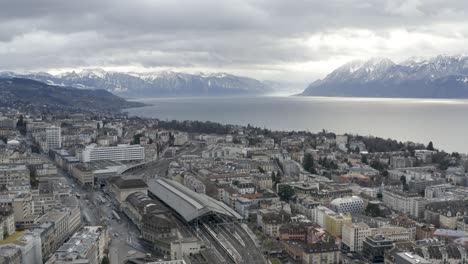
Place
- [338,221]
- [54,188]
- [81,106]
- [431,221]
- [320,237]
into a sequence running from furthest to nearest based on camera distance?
[81,106]
[54,188]
[431,221]
[338,221]
[320,237]

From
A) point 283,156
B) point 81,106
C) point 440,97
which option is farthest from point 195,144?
point 440,97

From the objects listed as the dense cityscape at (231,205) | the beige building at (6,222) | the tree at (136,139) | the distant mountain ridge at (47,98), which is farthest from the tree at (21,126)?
the beige building at (6,222)

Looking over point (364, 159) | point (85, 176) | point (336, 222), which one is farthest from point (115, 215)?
point (364, 159)

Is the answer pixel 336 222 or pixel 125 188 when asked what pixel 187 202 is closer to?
pixel 125 188

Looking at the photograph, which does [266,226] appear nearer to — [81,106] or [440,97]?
[81,106]

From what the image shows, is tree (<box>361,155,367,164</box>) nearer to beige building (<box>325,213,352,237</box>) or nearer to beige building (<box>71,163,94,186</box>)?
beige building (<box>325,213,352,237</box>)

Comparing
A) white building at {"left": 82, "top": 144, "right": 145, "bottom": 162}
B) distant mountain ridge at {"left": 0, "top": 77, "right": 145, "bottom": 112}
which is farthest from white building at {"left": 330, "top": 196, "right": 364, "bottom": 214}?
distant mountain ridge at {"left": 0, "top": 77, "right": 145, "bottom": 112}

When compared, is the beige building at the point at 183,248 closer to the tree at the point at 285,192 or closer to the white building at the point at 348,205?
the white building at the point at 348,205
